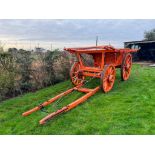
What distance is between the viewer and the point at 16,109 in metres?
7.75

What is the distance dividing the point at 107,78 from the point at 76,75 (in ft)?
4.28

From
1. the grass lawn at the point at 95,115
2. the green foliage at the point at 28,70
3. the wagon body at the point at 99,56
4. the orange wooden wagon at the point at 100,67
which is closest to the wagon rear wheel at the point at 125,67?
the orange wooden wagon at the point at 100,67

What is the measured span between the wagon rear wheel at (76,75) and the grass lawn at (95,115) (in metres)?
0.90

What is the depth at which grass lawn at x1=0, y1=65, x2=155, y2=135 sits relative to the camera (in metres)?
5.77

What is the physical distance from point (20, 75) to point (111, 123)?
4882 millimetres

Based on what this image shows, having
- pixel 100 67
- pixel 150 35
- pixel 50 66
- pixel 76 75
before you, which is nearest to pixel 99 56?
pixel 100 67

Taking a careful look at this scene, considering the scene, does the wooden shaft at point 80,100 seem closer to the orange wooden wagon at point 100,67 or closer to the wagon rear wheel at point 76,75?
the orange wooden wagon at point 100,67

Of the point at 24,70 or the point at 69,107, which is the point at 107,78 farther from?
the point at 24,70

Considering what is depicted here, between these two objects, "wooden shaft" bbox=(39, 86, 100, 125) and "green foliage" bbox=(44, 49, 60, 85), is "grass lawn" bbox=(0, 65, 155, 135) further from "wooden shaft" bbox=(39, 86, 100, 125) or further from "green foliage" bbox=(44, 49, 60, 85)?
"green foliage" bbox=(44, 49, 60, 85)

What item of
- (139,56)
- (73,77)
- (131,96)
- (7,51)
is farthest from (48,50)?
(139,56)

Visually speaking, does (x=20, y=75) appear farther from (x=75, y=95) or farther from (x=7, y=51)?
(x=75, y=95)

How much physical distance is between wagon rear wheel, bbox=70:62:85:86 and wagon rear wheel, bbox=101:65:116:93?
1.04 meters

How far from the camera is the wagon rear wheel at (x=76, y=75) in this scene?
9.32 m

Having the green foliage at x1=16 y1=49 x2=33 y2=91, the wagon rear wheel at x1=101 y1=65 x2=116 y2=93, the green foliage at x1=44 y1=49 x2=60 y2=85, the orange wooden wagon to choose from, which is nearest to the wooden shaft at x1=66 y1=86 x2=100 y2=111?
the orange wooden wagon
